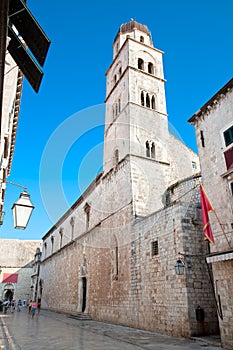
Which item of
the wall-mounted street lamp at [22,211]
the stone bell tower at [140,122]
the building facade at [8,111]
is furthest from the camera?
the stone bell tower at [140,122]

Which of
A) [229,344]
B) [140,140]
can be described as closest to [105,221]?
→ [140,140]

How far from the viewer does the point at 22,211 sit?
595cm

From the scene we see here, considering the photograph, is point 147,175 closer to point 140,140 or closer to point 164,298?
point 140,140

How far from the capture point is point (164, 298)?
36.3 ft

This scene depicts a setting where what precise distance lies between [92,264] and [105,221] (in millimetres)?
3660

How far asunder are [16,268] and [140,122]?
3660 centimetres

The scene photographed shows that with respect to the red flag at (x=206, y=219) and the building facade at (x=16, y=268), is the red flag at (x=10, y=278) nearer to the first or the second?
the building facade at (x=16, y=268)

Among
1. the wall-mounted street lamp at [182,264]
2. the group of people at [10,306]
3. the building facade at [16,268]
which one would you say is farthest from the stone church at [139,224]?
the building facade at [16,268]

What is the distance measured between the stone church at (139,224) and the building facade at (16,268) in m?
17.7

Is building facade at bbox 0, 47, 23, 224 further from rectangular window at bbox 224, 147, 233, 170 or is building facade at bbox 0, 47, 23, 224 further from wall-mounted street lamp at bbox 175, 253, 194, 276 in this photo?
rectangular window at bbox 224, 147, 233, 170

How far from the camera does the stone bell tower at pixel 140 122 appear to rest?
16453mm

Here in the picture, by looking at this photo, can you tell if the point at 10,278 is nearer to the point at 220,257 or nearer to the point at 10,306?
the point at 10,306

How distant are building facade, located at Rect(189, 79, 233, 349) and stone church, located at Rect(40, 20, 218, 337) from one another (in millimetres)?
1819

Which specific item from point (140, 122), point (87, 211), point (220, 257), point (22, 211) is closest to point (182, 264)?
point (220, 257)
